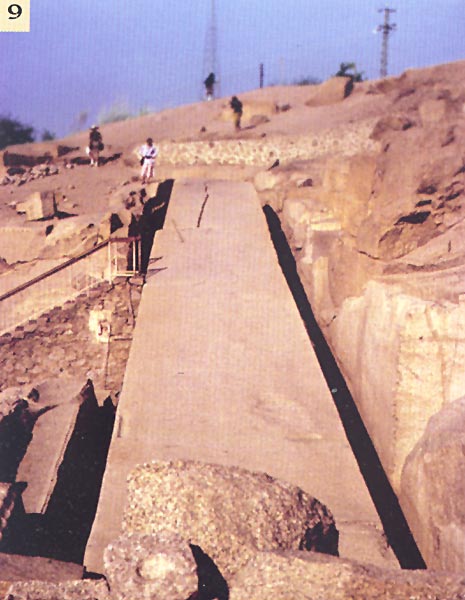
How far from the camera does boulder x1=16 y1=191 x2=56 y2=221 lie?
42.7 ft

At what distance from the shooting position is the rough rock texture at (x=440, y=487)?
169 inches

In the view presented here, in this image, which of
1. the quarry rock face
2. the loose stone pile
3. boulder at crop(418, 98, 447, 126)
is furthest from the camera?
boulder at crop(418, 98, 447, 126)

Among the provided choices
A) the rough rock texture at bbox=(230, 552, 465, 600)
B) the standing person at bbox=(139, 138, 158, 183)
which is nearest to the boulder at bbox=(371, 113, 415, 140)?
the standing person at bbox=(139, 138, 158, 183)

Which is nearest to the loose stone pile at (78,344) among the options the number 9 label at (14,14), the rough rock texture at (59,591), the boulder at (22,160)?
the number 9 label at (14,14)

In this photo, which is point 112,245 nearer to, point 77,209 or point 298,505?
point 77,209

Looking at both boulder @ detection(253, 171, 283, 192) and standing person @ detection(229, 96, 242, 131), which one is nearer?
boulder @ detection(253, 171, 283, 192)

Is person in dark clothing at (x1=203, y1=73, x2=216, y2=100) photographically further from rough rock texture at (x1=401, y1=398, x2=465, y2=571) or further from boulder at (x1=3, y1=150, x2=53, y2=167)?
rough rock texture at (x1=401, y1=398, x2=465, y2=571)

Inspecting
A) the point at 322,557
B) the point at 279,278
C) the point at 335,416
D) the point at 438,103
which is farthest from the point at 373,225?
the point at 438,103

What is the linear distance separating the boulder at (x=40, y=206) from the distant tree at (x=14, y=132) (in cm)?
1723

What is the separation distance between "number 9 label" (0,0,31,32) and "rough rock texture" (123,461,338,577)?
10.3 feet

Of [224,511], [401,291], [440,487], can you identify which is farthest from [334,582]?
[401,291]

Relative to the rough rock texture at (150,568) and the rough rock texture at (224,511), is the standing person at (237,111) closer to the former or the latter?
the rough rock texture at (224,511)

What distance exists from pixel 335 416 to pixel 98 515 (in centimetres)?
202

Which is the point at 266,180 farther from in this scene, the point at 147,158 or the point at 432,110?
the point at 432,110
